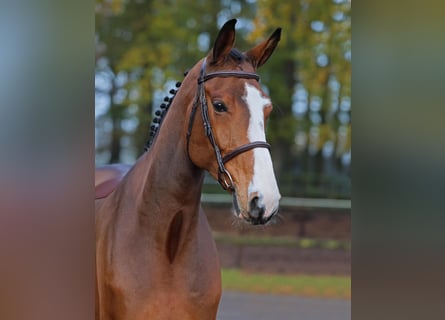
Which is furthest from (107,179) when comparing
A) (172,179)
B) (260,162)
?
(260,162)

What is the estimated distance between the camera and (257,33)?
8016mm

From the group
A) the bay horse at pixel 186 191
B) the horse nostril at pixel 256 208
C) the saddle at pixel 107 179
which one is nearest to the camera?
the horse nostril at pixel 256 208

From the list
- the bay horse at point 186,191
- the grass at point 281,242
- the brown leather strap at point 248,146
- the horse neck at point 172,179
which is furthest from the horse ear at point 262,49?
the grass at point 281,242

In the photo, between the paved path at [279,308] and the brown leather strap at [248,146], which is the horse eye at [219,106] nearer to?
the brown leather strap at [248,146]

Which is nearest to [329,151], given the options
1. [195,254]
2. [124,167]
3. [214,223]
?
[214,223]

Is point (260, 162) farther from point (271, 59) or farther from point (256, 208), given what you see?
point (271, 59)

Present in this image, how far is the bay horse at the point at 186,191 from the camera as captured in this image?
79.7 inches

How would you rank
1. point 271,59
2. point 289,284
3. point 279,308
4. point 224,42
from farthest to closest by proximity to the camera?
point 271,59 → point 289,284 → point 279,308 → point 224,42

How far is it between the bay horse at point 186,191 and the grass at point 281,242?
18.5ft

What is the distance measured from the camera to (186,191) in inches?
90.9

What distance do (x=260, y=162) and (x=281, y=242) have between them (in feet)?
21.5

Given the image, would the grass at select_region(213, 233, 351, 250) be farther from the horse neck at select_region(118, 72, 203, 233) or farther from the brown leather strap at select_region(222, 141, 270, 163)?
the brown leather strap at select_region(222, 141, 270, 163)
